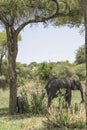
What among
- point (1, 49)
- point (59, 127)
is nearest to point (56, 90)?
point (59, 127)

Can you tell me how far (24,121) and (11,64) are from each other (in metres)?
3.66

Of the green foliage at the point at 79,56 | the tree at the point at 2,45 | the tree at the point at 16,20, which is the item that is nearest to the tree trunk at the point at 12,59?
the tree at the point at 16,20

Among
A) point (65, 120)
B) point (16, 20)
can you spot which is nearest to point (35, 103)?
point (16, 20)

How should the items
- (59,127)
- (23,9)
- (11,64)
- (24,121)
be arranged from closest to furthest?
(59,127) < (24,121) < (23,9) < (11,64)

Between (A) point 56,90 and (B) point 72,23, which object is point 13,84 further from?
(B) point 72,23

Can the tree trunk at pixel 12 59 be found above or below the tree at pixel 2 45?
below

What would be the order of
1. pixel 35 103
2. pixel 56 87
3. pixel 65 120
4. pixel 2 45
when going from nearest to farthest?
pixel 65 120 → pixel 35 103 → pixel 56 87 → pixel 2 45

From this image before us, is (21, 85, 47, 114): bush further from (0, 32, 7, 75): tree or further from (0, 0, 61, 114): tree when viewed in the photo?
(0, 32, 7, 75): tree

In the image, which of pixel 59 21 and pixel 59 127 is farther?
pixel 59 21

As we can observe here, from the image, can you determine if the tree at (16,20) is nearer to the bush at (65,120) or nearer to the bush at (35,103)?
the bush at (35,103)

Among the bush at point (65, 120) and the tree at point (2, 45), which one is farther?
the tree at point (2, 45)

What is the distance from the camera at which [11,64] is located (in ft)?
54.3

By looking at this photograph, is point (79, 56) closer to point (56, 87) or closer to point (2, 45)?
point (2, 45)

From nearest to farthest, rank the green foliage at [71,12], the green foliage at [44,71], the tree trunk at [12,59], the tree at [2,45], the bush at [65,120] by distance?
the bush at [65,120], the green foliage at [71,12], the tree trunk at [12,59], the green foliage at [44,71], the tree at [2,45]
